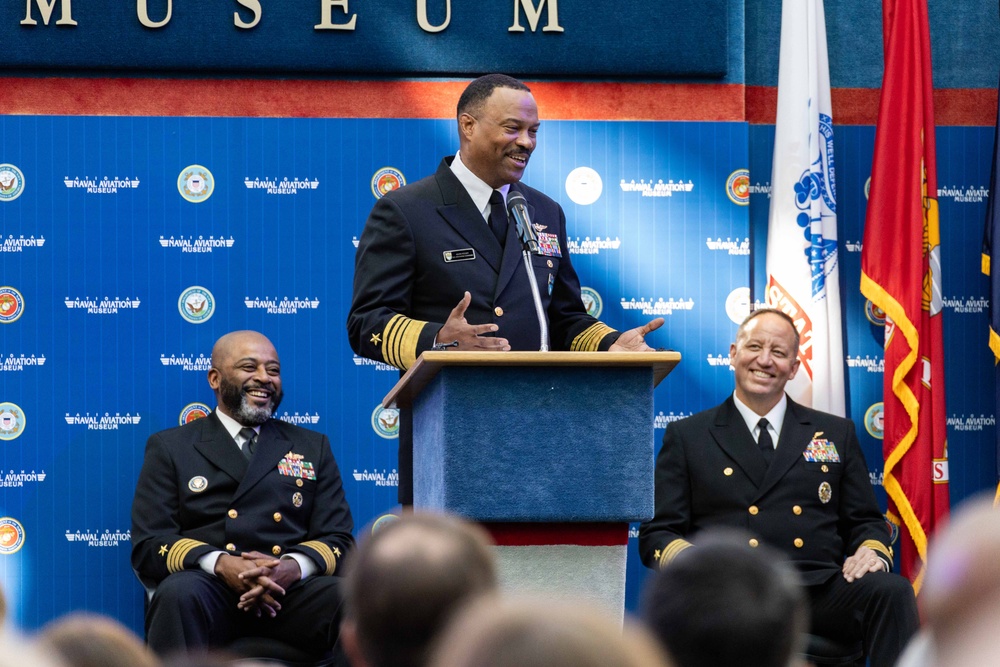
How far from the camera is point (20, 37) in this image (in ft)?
17.0

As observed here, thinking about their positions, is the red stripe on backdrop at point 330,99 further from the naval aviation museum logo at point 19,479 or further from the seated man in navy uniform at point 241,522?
the naval aviation museum logo at point 19,479

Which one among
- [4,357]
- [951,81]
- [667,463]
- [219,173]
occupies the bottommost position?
[667,463]

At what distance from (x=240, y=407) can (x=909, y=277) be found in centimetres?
259

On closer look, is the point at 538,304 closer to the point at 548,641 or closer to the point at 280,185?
the point at 548,641

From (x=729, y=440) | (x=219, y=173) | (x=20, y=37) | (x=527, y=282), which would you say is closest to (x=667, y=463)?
(x=729, y=440)

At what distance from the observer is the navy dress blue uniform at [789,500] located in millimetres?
4105

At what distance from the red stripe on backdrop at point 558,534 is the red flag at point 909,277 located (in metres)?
2.78

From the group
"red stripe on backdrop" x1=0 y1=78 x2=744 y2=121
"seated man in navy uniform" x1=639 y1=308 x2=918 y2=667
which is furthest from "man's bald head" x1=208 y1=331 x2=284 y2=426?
"seated man in navy uniform" x1=639 y1=308 x2=918 y2=667

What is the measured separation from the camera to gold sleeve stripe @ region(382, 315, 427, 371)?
2.76 meters

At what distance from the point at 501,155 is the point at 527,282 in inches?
12.1

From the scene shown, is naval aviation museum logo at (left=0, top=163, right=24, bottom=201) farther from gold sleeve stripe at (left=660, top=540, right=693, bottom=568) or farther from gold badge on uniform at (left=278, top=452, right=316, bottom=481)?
gold sleeve stripe at (left=660, top=540, right=693, bottom=568)

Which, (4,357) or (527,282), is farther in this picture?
(4,357)

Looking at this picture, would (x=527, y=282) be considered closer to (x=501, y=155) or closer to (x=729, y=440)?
(x=501, y=155)

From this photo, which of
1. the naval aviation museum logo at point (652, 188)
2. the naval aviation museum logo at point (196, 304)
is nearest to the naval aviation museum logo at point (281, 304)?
the naval aviation museum logo at point (196, 304)
